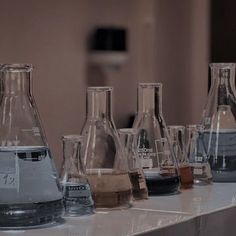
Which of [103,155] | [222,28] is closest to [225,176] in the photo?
[103,155]

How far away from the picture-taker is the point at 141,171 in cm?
73

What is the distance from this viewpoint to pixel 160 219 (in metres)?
0.62

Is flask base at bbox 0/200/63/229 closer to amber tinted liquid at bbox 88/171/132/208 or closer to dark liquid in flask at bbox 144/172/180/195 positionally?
amber tinted liquid at bbox 88/171/132/208

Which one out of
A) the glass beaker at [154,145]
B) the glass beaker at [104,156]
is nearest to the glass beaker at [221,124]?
the glass beaker at [154,145]

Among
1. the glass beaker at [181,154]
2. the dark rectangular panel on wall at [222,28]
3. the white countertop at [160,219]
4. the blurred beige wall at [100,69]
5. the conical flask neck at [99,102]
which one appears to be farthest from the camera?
the dark rectangular panel on wall at [222,28]

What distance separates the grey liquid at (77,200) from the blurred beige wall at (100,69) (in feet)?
1.84

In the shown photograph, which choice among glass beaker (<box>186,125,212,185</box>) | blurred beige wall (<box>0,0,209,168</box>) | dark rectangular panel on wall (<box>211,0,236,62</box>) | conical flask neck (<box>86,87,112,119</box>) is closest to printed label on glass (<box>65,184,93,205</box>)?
conical flask neck (<box>86,87,112,119</box>)

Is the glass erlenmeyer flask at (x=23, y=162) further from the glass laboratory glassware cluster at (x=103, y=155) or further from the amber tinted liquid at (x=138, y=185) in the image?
the amber tinted liquid at (x=138, y=185)

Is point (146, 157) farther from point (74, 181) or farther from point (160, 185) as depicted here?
point (74, 181)

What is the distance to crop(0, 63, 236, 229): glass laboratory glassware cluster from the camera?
59 centimetres

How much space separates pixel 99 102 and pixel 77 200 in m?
0.12

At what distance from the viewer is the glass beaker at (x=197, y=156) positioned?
848mm

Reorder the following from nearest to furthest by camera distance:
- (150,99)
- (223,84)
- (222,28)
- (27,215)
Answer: (27,215), (150,99), (223,84), (222,28)

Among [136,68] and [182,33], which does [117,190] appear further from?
[182,33]
